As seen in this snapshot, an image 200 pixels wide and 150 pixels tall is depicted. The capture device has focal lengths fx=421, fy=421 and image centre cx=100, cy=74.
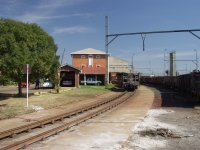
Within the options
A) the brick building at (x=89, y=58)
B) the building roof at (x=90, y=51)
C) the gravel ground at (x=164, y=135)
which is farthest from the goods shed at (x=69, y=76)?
the gravel ground at (x=164, y=135)

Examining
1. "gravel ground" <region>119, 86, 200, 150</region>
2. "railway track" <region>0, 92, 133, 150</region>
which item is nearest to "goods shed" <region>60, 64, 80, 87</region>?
"railway track" <region>0, 92, 133, 150</region>

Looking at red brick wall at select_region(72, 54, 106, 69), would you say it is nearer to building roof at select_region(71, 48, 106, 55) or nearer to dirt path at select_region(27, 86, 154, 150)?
building roof at select_region(71, 48, 106, 55)

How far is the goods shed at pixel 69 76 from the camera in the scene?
61713mm

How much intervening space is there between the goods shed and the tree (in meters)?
A: 25.4

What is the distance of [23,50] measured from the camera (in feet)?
106

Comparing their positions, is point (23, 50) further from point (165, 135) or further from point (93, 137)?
point (165, 135)

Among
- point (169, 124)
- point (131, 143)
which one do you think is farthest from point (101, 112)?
point (131, 143)

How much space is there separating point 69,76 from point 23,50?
3085 centimetres

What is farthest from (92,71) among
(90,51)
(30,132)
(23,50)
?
(30,132)

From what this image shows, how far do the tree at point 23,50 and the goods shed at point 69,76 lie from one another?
25442 mm

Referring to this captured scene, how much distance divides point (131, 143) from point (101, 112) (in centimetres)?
1161

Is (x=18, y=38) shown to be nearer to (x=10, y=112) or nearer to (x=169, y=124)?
(x=10, y=112)

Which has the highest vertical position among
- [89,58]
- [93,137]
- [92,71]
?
[89,58]

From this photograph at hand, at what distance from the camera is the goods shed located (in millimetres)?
61713
